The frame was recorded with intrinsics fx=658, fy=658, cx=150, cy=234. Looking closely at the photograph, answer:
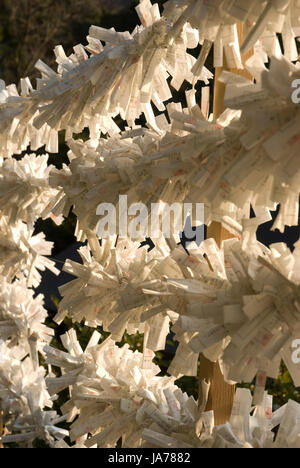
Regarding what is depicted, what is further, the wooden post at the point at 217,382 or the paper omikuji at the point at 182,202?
the wooden post at the point at 217,382

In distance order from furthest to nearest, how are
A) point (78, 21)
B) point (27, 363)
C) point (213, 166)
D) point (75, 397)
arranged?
point (78, 21)
point (27, 363)
point (75, 397)
point (213, 166)

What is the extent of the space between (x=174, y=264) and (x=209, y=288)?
0.36 ft

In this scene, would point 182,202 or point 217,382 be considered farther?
point 217,382

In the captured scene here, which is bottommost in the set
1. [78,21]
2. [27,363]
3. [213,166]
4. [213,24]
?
[27,363]

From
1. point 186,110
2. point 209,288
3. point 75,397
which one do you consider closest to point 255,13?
point 186,110

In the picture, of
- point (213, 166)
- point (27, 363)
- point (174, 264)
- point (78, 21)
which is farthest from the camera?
point (78, 21)

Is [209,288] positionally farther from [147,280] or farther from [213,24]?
[213,24]

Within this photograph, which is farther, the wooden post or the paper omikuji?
the wooden post

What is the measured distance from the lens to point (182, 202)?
840 mm

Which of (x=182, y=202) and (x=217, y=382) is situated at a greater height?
(x=182, y=202)

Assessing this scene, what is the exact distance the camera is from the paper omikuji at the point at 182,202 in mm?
676

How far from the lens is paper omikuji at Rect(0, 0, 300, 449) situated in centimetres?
68

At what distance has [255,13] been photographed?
71 centimetres

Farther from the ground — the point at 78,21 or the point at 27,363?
the point at 78,21
